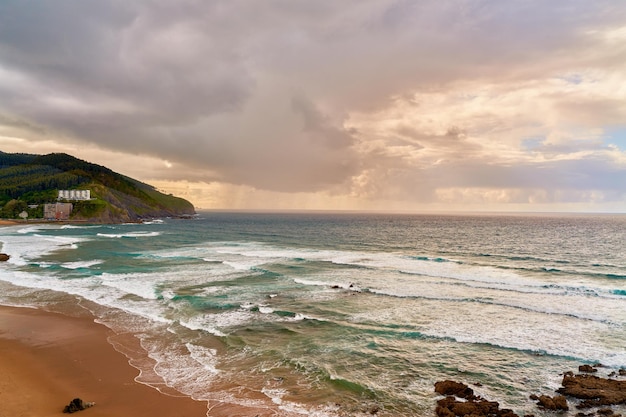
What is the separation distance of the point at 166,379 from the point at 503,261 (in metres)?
57.9

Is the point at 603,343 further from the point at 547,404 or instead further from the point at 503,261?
the point at 503,261

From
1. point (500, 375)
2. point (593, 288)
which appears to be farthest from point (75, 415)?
point (593, 288)

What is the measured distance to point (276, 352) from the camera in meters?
24.0

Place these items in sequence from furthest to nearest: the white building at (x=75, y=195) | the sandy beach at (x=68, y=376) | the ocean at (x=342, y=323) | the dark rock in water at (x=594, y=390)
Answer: the white building at (x=75, y=195) → the ocean at (x=342, y=323) → the dark rock in water at (x=594, y=390) → the sandy beach at (x=68, y=376)

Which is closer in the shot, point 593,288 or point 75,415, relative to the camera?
point 75,415

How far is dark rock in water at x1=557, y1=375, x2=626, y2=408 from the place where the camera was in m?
17.8

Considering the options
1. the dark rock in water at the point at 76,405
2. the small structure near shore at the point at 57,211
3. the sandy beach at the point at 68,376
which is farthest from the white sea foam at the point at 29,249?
the small structure near shore at the point at 57,211

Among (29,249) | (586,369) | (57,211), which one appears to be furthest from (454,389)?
(57,211)

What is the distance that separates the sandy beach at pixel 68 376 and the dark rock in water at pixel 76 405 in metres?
0.30

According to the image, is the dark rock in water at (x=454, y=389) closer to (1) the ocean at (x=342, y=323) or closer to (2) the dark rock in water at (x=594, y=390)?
(1) the ocean at (x=342, y=323)

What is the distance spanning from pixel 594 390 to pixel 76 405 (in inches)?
965

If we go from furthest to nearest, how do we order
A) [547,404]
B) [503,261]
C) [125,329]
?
[503,261] < [125,329] < [547,404]

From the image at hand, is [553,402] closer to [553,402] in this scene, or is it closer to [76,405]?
[553,402]

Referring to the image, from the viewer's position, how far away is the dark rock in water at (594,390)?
17.8 metres
